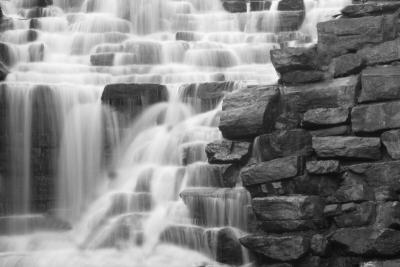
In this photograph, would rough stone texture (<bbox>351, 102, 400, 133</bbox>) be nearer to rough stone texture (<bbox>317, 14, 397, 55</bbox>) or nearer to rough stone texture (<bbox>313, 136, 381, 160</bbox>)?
rough stone texture (<bbox>313, 136, 381, 160</bbox>)

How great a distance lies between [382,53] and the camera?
12109 mm

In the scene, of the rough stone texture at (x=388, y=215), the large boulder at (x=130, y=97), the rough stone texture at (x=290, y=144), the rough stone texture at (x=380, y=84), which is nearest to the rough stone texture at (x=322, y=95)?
the rough stone texture at (x=380, y=84)

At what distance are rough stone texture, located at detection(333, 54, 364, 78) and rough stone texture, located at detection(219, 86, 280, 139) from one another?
1.22 meters

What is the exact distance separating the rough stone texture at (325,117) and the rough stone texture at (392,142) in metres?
0.82

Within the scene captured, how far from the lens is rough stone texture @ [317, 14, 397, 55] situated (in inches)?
494

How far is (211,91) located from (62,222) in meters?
4.38

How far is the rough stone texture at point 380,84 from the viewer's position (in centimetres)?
1138

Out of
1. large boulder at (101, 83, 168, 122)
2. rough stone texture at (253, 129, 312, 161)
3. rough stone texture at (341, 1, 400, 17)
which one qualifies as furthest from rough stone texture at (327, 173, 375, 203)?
large boulder at (101, 83, 168, 122)

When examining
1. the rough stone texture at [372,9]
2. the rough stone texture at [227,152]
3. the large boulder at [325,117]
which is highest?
the rough stone texture at [372,9]

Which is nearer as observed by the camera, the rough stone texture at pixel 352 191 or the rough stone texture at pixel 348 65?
the rough stone texture at pixel 352 191

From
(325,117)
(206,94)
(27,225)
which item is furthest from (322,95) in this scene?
(27,225)

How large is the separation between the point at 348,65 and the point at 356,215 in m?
3.06

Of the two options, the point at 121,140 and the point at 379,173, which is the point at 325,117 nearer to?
the point at 379,173

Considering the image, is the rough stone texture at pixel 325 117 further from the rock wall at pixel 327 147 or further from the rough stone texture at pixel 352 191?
the rough stone texture at pixel 352 191
